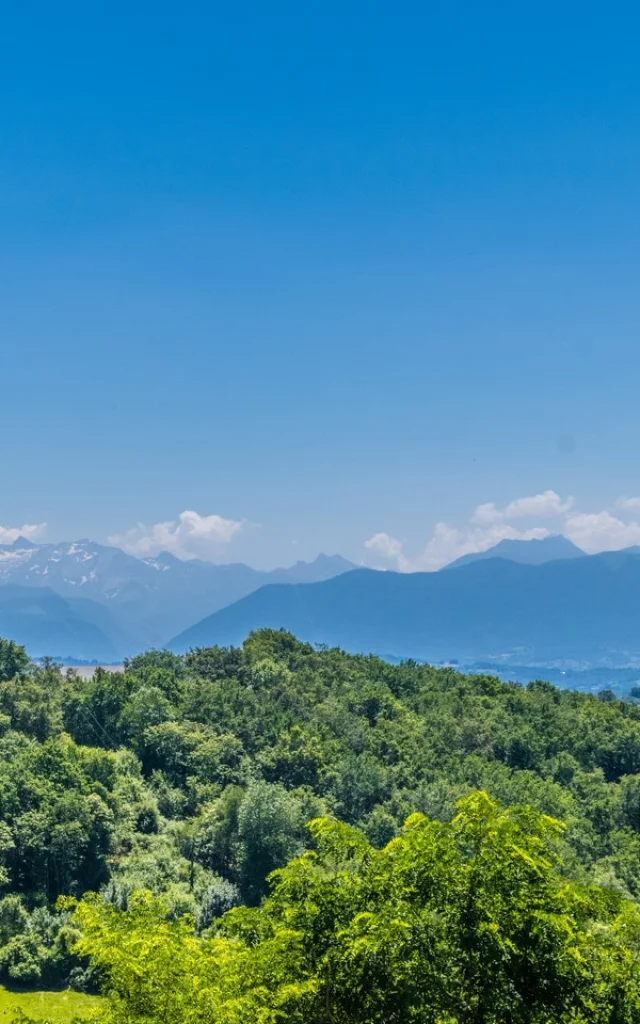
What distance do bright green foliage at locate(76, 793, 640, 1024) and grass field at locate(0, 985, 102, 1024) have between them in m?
26.5

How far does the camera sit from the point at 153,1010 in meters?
12.7

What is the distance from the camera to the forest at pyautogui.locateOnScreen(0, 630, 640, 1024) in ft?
36.0

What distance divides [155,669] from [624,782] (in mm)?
43466

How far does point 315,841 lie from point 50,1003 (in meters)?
19.6

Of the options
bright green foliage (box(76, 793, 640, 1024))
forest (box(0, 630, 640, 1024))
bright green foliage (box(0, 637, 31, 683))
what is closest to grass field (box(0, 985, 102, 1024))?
forest (box(0, 630, 640, 1024))

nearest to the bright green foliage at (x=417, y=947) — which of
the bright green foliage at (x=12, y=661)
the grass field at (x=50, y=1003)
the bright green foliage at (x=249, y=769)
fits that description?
the grass field at (x=50, y=1003)

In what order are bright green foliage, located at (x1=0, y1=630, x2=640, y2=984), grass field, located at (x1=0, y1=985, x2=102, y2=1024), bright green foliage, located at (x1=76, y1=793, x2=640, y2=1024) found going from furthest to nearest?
1. bright green foliage, located at (x1=0, y1=630, x2=640, y2=984)
2. grass field, located at (x1=0, y1=985, x2=102, y2=1024)
3. bright green foliage, located at (x1=76, y1=793, x2=640, y2=1024)

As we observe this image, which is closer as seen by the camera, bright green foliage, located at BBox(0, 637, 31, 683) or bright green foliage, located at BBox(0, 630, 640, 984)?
Result: bright green foliage, located at BBox(0, 630, 640, 984)

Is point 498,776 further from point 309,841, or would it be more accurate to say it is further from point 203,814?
point 203,814

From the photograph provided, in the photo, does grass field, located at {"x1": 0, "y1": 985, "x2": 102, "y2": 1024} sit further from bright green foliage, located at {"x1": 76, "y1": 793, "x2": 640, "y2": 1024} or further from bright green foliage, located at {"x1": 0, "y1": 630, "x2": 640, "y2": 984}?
bright green foliage, located at {"x1": 76, "y1": 793, "x2": 640, "y2": 1024}

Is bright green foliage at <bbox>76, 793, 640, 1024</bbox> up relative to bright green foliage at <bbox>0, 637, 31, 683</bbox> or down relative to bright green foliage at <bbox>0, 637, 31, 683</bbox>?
down

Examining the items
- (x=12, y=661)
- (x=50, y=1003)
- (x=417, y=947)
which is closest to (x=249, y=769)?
(x=50, y=1003)

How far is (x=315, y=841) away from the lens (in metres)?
52.2

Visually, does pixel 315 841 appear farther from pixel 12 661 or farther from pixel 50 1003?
pixel 12 661
